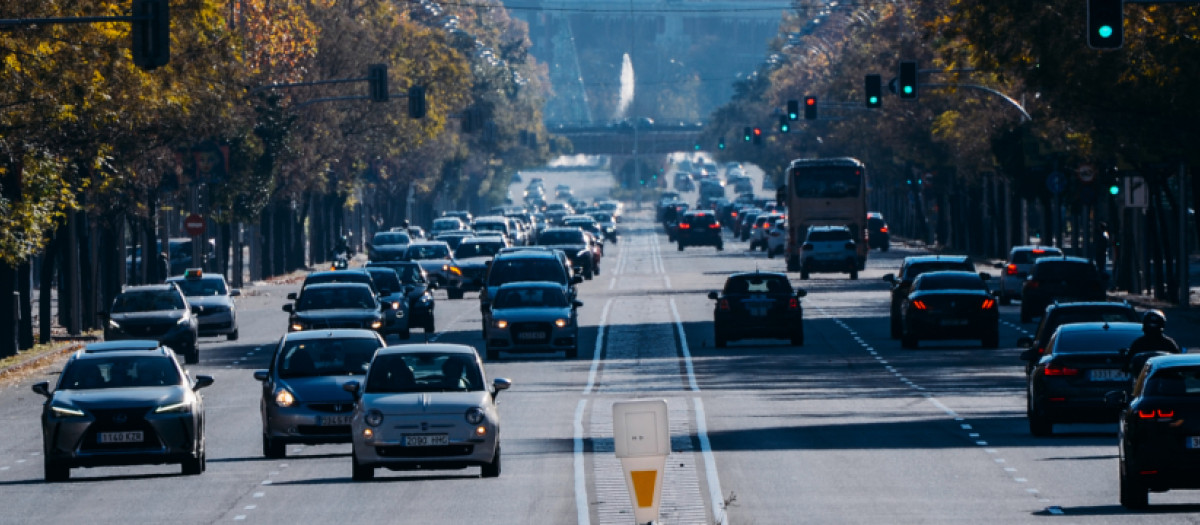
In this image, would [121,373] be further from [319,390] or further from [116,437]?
[319,390]

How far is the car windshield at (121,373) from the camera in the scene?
22062 mm

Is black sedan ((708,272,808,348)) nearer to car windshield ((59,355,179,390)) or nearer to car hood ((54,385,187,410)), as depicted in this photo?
car windshield ((59,355,179,390))

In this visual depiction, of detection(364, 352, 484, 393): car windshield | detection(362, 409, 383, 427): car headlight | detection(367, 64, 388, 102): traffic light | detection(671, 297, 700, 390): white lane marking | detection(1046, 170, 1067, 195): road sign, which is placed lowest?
detection(671, 297, 700, 390): white lane marking

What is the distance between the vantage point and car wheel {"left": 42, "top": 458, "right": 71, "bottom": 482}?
839 inches

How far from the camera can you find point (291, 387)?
22938 millimetres

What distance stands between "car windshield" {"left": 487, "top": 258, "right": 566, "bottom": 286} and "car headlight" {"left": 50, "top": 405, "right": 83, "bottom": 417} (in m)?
24.6

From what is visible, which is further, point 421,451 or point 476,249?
point 476,249

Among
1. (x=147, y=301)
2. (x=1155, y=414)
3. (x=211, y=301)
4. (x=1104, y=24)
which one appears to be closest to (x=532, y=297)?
(x=147, y=301)

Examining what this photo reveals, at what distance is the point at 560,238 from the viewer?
70688 millimetres

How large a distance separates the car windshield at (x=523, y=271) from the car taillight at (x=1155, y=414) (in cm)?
2917

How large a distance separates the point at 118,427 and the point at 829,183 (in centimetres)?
A: 5498

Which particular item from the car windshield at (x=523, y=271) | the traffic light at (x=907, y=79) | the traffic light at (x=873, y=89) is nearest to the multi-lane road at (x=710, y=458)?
the car windshield at (x=523, y=271)

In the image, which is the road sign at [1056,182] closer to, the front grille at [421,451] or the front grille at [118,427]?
the front grille at [421,451]

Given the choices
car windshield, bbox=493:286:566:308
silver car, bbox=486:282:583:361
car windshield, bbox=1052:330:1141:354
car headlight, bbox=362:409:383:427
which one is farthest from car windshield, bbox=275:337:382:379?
car windshield, bbox=493:286:566:308
